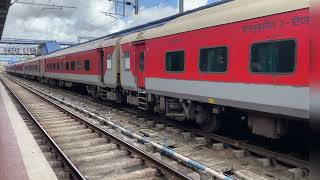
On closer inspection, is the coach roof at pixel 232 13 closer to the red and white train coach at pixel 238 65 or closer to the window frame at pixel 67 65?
the red and white train coach at pixel 238 65

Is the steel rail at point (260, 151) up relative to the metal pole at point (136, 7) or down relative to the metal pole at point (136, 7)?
down

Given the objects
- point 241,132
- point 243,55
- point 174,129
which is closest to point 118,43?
point 174,129

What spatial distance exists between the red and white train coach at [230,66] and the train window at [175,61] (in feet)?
0.09

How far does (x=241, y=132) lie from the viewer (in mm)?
10000

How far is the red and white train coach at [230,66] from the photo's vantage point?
6.50 m

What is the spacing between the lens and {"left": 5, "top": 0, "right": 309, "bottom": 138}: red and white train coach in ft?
21.3

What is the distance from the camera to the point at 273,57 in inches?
273

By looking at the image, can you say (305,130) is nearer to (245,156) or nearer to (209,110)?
(245,156)

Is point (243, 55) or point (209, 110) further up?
point (243, 55)

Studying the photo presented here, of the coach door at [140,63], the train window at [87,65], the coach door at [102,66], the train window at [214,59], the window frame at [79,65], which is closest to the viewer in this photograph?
the train window at [214,59]

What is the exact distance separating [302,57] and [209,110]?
384 cm

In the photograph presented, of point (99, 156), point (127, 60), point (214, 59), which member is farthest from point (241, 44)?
point (127, 60)

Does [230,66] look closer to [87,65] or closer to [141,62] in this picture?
Result: [141,62]


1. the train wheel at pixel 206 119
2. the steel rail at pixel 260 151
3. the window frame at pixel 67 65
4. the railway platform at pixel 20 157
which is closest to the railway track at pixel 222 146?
the steel rail at pixel 260 151
